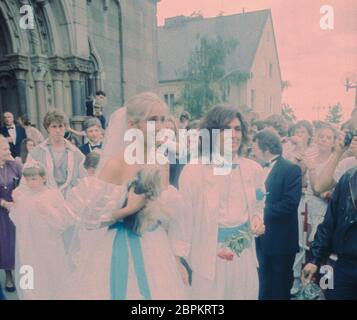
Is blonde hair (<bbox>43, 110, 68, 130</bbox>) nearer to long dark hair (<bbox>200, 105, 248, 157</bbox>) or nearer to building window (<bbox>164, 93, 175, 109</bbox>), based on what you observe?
building window (<bbox>164, 93, 175, 109</bbox>)

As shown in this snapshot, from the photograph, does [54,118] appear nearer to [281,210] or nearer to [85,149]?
[85,149]

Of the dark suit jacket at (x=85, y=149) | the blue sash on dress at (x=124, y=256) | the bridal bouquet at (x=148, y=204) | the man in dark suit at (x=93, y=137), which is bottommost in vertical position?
the blue sash on dress at (x=124, y=256)

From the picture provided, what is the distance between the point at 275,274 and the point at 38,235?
53.7 inches

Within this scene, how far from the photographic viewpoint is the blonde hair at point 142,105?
5.89 feet

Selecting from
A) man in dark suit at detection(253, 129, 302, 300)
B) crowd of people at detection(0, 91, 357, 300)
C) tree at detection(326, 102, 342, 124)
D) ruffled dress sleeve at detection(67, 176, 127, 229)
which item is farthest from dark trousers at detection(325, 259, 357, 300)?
ruffled dress sleeve at detection(67, 176, 127, 229)

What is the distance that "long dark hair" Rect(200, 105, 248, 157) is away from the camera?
72.5 inches

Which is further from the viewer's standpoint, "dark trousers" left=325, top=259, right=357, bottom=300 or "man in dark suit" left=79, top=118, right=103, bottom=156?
"man in dark suit" left=79, top=118, right=103, bottom=156

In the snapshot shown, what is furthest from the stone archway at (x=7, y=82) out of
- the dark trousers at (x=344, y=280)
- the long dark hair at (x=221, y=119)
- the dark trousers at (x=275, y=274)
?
the dark trousers at (x=344, y=280)

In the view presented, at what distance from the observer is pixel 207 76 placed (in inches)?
77.0

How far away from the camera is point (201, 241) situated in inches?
73.6

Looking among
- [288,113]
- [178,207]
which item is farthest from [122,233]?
[288,113]

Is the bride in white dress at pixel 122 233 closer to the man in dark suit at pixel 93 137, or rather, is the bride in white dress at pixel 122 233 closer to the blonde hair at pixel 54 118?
the man in dark suit at pixel 93 137

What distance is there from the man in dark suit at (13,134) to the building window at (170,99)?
2.72ft
